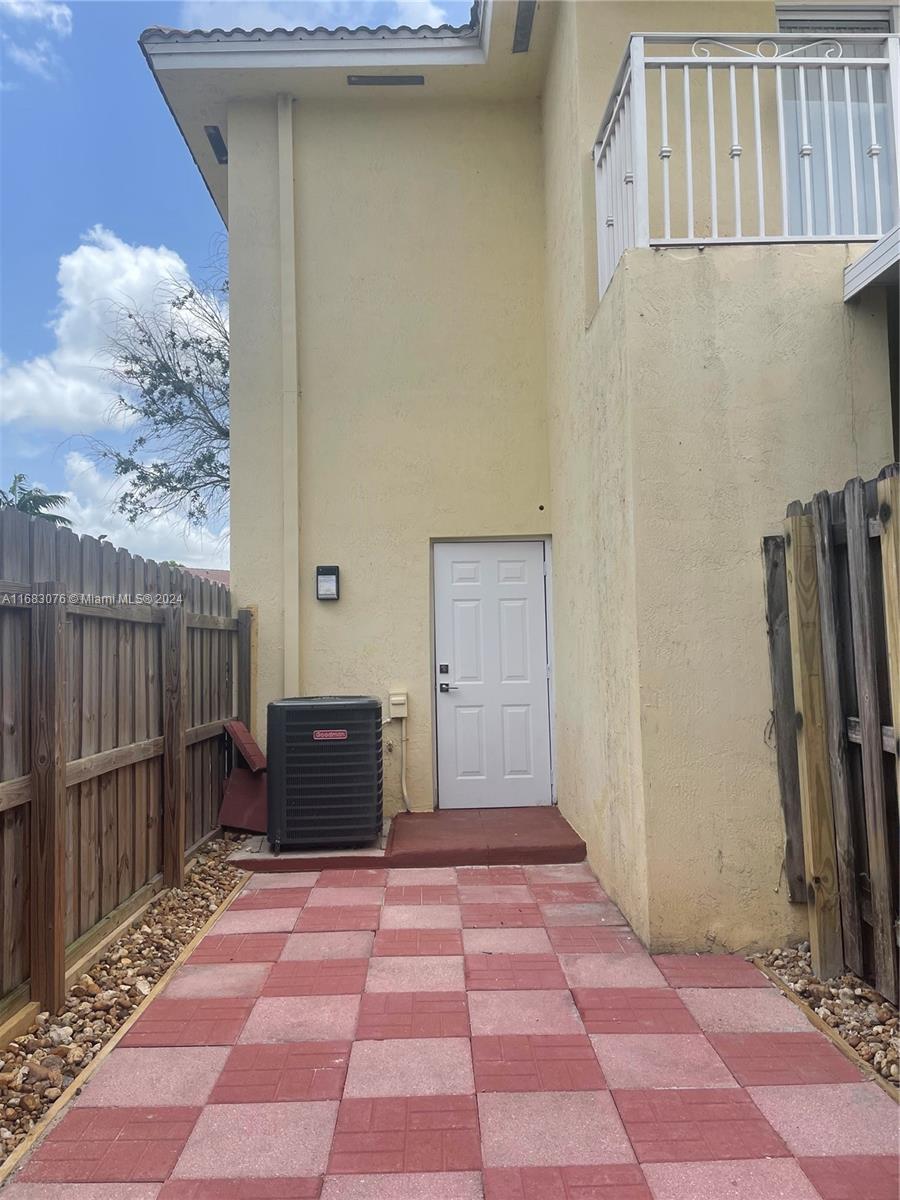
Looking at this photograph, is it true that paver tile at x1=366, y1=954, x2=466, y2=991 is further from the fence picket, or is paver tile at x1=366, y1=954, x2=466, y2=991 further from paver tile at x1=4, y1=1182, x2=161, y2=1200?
the fence picket

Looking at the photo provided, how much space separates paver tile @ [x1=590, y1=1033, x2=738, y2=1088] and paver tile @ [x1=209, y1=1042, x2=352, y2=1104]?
0.92 meters

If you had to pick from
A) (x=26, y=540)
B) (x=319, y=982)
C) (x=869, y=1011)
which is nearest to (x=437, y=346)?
(x=26, y=540)

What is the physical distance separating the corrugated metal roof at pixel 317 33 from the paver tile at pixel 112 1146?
22.5 ft

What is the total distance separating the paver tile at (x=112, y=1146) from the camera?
2174mm

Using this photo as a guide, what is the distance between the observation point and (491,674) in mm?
6383

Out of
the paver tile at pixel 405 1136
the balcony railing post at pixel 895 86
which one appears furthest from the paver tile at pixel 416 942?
the balcony railing post at pixel 895 86

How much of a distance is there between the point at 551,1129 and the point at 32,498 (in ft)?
44.8

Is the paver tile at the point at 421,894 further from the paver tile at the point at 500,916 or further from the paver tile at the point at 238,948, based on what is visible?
the paver tile at the point at 238,948

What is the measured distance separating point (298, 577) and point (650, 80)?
4122 mm

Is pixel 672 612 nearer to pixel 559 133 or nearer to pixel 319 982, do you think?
pixel 319 982

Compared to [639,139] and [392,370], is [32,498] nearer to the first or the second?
[392,370]

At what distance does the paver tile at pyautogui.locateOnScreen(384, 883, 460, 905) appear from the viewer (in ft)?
14.7

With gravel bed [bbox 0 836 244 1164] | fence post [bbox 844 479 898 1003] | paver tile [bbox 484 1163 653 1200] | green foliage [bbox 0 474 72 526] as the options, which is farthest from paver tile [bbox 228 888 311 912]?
green foliage [bbox 0 474 72 526]

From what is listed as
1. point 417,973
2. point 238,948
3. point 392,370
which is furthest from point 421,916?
point 392,370
